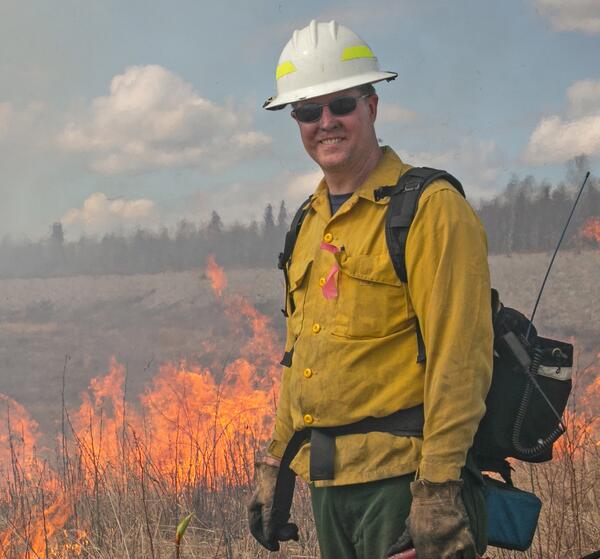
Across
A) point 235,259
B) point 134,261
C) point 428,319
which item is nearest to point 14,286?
point 134,261

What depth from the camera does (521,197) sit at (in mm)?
27812

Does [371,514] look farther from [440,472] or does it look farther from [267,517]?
[267,517]

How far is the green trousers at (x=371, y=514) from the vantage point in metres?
2.26

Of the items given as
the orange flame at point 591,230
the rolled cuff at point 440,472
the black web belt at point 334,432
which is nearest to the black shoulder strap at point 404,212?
the black web belt at point 334,432

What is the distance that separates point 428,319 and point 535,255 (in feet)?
78.7

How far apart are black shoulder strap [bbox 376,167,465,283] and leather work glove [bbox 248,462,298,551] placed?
37.6 inches

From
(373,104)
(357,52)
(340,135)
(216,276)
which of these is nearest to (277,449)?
(340,135)

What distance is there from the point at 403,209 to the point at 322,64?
24.9 inches

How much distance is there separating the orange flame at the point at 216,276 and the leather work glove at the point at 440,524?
2318cm

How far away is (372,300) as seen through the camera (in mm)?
2338

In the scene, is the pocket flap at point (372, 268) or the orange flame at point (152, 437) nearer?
the pocket flap at point (372, 268)

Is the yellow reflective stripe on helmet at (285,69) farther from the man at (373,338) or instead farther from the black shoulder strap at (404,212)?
the black shoulder strap at (404,212)

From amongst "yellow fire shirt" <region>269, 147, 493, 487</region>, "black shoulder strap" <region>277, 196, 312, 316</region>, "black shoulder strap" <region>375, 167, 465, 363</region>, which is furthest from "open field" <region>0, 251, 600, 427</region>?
"black shoulder strap" <region>375, 167, 465, 363</region>

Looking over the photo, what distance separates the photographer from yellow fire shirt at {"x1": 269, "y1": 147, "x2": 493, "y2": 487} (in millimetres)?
2172
